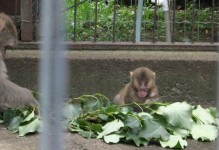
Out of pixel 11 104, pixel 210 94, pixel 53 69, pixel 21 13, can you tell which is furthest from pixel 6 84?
pixel 53 69

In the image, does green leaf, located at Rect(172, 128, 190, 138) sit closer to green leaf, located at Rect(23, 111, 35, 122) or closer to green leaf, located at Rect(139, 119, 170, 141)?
green leaf, located at Rect(139, 119, 170, 141)

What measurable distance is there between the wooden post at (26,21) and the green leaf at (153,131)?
2.44 metres

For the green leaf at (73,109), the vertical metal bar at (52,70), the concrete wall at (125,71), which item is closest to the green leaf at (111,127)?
the green leaf at (73,109)

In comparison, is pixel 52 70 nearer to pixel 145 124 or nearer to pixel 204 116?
pixel 145 124

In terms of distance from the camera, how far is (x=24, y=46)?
7.38 meters

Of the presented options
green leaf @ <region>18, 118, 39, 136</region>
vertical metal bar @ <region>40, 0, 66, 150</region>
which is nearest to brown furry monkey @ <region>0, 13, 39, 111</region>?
green leaf @ <region>18, 118, 39, 136</region>

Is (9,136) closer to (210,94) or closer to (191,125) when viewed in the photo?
(191,125)

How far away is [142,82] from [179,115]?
1.05 m

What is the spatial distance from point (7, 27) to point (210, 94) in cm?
259

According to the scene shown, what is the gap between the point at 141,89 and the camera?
6645 millimetres

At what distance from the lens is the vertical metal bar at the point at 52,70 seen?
131 cm


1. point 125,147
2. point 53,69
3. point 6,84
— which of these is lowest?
point 125,147

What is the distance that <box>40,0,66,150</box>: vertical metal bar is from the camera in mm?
1311

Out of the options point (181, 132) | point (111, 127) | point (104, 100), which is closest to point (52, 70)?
point (111, 127)
